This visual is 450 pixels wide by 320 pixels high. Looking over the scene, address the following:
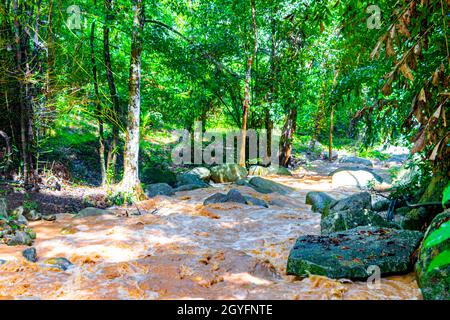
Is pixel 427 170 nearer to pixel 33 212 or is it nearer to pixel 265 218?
pixel 265 218

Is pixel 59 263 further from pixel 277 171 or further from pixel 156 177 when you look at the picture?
pixel 277 171

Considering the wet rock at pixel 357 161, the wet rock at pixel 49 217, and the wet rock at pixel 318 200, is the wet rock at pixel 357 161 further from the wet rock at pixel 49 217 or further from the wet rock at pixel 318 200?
the wet rock at pixel 49 217

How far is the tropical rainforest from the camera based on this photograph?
321cm

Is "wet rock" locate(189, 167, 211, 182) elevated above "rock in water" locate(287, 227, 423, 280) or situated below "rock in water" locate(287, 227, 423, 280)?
above

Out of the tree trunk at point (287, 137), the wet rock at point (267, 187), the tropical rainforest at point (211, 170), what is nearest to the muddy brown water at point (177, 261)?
the tropical rainforest at point (211, 170)

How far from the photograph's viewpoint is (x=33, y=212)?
5973mm

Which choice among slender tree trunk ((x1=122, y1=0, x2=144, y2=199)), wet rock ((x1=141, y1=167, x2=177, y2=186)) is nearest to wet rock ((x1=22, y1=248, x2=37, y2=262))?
slender tree trunk ((x1=122, y1=0, x2=144, y2=199))

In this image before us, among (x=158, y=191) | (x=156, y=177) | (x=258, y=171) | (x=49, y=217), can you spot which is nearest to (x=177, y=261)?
(x=49, y=217)

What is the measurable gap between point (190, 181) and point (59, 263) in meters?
7.33

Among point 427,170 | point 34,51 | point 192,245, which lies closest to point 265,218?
point 192,245

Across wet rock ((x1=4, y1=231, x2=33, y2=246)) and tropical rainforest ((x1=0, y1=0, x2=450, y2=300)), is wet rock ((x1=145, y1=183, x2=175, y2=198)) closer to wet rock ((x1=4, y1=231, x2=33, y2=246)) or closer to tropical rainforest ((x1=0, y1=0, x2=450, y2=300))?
tropical rainforest ((x1=0, y1=0, x2=450, y2=300))

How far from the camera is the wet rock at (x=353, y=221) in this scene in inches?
193

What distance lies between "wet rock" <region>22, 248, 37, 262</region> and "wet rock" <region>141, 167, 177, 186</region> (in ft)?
21.4
